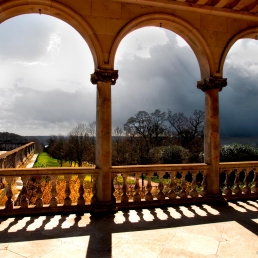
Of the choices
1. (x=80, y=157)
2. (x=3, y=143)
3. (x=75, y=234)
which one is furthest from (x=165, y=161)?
(x=3, y=143)

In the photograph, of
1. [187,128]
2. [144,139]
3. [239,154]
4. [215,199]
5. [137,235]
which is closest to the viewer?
[137,235]

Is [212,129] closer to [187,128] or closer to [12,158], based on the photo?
[12,158]

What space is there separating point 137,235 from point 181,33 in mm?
4168

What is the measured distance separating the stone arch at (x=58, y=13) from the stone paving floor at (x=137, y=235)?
2.93m

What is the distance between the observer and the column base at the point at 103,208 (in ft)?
15.1

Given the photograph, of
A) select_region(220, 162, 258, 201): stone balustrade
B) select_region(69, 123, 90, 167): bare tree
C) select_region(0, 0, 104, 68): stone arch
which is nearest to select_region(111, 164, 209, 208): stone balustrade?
select_region(220, 162, 258, 201): stone balustrade

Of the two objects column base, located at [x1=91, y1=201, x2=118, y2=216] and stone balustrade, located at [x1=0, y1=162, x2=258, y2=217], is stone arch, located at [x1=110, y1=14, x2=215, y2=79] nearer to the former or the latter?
stone balustrade, located at [x1=0, y1=162, x2=258, y2=217]

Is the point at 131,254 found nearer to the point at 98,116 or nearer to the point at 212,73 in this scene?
the point at 98,116

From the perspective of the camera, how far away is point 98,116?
4891 millimetres

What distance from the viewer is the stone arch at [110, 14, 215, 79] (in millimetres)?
4895

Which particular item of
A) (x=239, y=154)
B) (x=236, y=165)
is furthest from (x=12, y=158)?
(x=239, y=154)

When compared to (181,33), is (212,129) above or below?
below

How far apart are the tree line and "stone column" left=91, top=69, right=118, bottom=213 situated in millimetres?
13248

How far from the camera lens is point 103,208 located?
464cm
